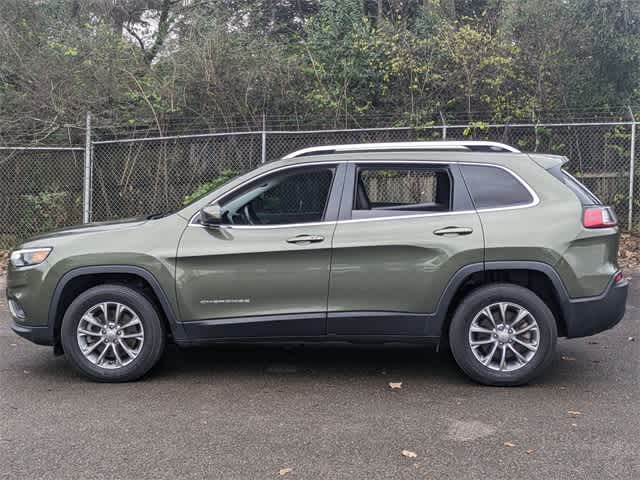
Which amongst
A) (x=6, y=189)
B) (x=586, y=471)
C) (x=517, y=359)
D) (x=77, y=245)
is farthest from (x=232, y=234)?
(x=6, y=189)

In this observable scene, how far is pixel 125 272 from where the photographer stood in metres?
5.51

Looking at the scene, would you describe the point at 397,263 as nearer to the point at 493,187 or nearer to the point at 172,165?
the point at 493,187

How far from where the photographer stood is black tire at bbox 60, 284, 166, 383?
217 inches

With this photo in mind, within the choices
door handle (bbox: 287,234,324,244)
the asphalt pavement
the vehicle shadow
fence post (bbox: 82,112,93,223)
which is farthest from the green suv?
fence post (bbox: 82,112,93,223)

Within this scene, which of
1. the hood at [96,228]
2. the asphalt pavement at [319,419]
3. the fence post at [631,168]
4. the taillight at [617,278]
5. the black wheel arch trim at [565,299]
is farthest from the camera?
the fence post at [631,168]

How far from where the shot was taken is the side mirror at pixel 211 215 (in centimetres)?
541

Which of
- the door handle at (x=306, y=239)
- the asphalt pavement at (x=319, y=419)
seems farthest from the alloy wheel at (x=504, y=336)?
the door handle at (x=306, y=239)

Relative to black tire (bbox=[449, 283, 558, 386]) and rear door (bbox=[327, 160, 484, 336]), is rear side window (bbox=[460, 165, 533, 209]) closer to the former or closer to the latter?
rear door (bbox=[327, 160, 484, 336])

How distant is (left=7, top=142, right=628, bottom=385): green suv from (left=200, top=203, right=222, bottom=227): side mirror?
0.02 m

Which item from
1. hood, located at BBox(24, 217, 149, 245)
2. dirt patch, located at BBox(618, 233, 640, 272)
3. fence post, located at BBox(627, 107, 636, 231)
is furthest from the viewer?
fence post, located at BBox(627, 107, 636, 231)

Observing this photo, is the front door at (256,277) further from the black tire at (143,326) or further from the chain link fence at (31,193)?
the chain link fence at (31,193)

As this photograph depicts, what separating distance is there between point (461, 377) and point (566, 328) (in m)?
0.90

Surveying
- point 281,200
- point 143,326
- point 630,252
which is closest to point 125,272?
point 143,326

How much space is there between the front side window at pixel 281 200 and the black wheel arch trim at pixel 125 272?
0.73 m
